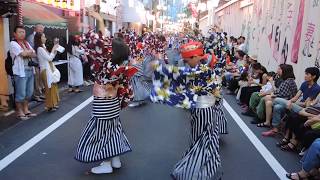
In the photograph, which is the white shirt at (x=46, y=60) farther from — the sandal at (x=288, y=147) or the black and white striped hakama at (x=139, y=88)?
the sandal at (x=288, y=147)

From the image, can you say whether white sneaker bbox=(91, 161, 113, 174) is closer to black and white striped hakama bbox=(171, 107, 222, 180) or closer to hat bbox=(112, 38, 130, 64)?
black and white striped hakama bbox=(171, 107, 222, 180)

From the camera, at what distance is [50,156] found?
17.7 feet

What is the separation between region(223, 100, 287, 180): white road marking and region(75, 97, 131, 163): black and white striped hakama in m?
2.09

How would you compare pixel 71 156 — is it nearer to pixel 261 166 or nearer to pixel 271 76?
pixel 261 166

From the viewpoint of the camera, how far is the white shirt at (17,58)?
7.23 m

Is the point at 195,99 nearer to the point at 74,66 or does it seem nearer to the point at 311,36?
the point at 311,36

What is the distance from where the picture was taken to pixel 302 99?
6793mm

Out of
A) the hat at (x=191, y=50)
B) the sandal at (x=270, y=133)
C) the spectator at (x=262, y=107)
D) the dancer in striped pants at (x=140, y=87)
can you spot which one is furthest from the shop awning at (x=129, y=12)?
the hat at (x=191, y=50)

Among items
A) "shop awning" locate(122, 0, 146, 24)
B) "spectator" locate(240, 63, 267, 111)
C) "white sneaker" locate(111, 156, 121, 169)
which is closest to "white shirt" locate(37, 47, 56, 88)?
"white sneaker" locate(111, 156, 121, 169)

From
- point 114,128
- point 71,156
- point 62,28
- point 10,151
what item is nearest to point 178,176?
point 114,128

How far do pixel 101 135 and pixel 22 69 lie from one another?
3.33 m

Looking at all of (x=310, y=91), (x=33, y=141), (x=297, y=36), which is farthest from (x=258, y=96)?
(x=33, y=141)

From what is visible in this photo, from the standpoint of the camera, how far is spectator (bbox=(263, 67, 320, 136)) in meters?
6.55

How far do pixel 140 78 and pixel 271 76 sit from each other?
10.1 ft
